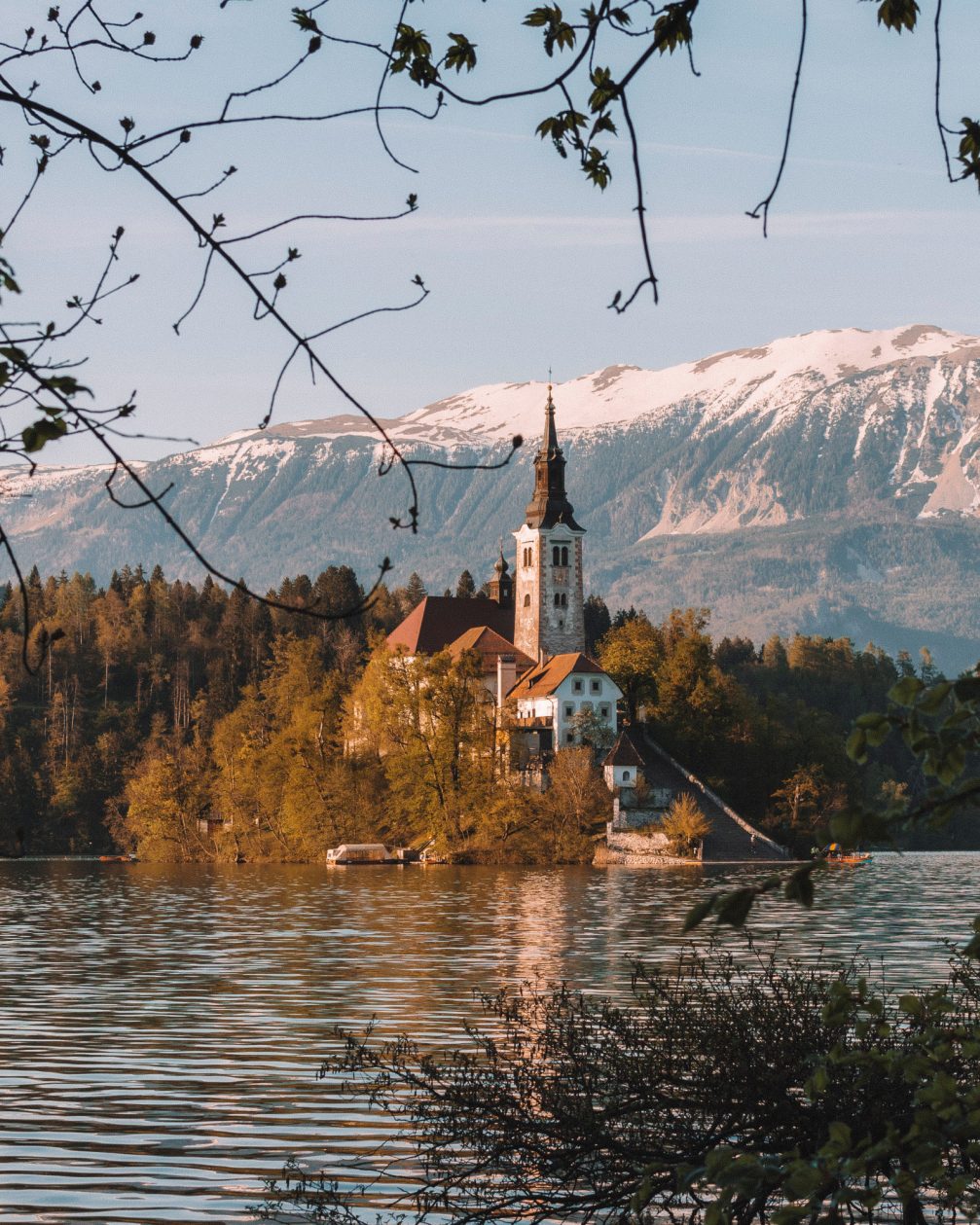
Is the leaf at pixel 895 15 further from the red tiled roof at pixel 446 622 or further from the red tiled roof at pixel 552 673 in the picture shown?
the red tiled roof at pixel 446 622

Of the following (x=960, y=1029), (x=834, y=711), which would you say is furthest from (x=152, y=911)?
(x=834, y=711)

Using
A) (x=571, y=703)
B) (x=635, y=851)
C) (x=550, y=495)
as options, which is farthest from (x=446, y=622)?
(x=635, y=851)

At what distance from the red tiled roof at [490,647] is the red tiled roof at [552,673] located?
457 cm

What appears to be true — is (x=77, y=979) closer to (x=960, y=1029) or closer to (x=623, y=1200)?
(x=623, y=1200)

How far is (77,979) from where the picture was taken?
45.4m

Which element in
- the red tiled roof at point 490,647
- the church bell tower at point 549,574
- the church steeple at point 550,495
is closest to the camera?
the red tiled roof at point 490,647

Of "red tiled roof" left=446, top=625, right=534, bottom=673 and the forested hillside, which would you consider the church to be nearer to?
"red tiled roof" left=446, top=625, right=534, bottom=673

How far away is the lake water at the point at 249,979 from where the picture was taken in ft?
69.5

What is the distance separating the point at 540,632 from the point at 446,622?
37.3ft

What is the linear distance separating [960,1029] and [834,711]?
18694 cm

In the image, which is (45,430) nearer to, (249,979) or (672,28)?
(672,28)

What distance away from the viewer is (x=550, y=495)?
15538 cm

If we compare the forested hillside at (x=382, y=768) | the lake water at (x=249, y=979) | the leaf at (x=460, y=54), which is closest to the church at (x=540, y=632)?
the forested hillside at (x=382, y=768)

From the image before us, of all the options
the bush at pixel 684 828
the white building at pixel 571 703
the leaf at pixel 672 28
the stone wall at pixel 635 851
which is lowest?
A: the stone wall at pixel 635 851
